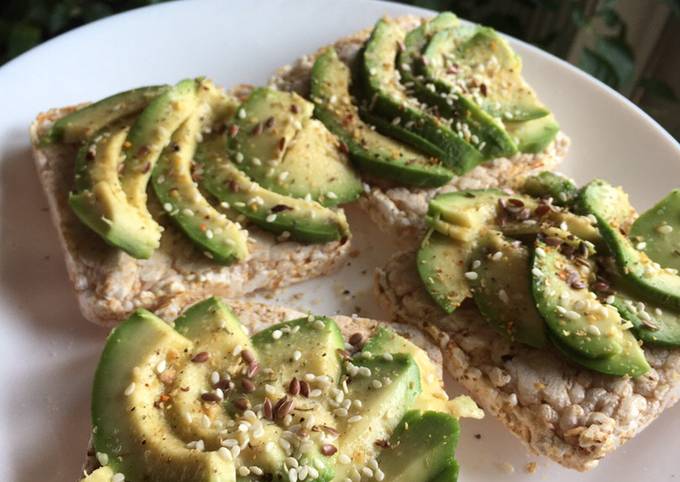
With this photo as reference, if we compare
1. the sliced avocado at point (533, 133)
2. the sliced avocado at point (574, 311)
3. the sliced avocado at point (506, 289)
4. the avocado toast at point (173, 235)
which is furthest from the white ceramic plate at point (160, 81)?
the sliced avocado at point (574, 311)

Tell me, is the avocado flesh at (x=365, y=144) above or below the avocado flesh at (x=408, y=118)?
below

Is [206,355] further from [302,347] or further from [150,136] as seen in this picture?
[150,136]

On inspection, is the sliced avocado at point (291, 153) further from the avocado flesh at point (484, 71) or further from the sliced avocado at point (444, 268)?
the avocado flesh at point (484, 71)

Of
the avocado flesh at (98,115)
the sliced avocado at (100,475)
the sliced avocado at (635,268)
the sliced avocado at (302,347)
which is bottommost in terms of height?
the sliced avocado at (100,475)

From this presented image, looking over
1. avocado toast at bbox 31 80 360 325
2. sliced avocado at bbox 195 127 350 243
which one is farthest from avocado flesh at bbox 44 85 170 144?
sliced avocado at bbox 195 127 350 243

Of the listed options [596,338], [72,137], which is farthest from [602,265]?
[72,137]

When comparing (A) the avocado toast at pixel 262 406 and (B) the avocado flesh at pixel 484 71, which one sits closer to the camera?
(A) the avocado toast at pixel 262 406

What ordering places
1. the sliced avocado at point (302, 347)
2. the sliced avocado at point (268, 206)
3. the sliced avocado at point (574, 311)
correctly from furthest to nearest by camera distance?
the sliced avocado at point (268, 206) < the sliced avocado at point (574, 311) < the sliced avocado at point (302, 347)
